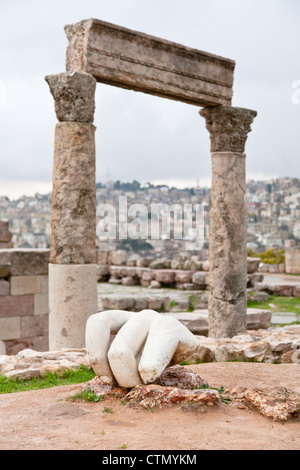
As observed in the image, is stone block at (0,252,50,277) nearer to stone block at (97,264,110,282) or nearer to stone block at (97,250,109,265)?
stone block at (97,264,110,282)

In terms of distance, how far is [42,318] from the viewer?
10.5m

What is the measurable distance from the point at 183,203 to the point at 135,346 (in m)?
25.7

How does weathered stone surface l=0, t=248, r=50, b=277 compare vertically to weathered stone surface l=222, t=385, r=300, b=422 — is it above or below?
above

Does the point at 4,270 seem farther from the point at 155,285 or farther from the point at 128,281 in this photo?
Answer: the point at 128,281

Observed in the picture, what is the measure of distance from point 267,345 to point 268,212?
138 ft

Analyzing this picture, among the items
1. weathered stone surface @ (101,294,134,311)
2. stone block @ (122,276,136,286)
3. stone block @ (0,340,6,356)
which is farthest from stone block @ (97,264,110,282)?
stone block @ (0,340,6,356)

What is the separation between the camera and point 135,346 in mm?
4848

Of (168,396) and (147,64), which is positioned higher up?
(147,64)

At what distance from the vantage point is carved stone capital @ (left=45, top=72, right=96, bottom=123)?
7.90m

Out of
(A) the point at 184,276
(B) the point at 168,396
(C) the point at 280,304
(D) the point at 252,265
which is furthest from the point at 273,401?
(A) the point at 184,276

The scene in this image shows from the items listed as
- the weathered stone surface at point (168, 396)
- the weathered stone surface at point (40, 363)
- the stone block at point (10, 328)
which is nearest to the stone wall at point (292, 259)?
the stone block at point (10, 328)

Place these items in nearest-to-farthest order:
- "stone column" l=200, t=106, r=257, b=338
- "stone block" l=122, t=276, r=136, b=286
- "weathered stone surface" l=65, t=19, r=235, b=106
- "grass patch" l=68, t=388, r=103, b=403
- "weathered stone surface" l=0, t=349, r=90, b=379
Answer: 1. "grass patch" l=68, t=388, r=103, b=403
2. "weathered stone surface" l=0, t=349, r=90, b=379
3. "weathered stone surface" l=65, t=19, r=235, b=106
4. "stone column" l=200, t=106, r=257, b=338
5. "stone block" l=122, t=276, r=136, b=286

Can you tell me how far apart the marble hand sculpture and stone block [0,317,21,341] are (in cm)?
546

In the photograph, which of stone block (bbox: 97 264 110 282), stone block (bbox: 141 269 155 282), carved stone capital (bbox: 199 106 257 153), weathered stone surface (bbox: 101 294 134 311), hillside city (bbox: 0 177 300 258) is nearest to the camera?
carved stone capital (bbox: 199 106 257 153)
